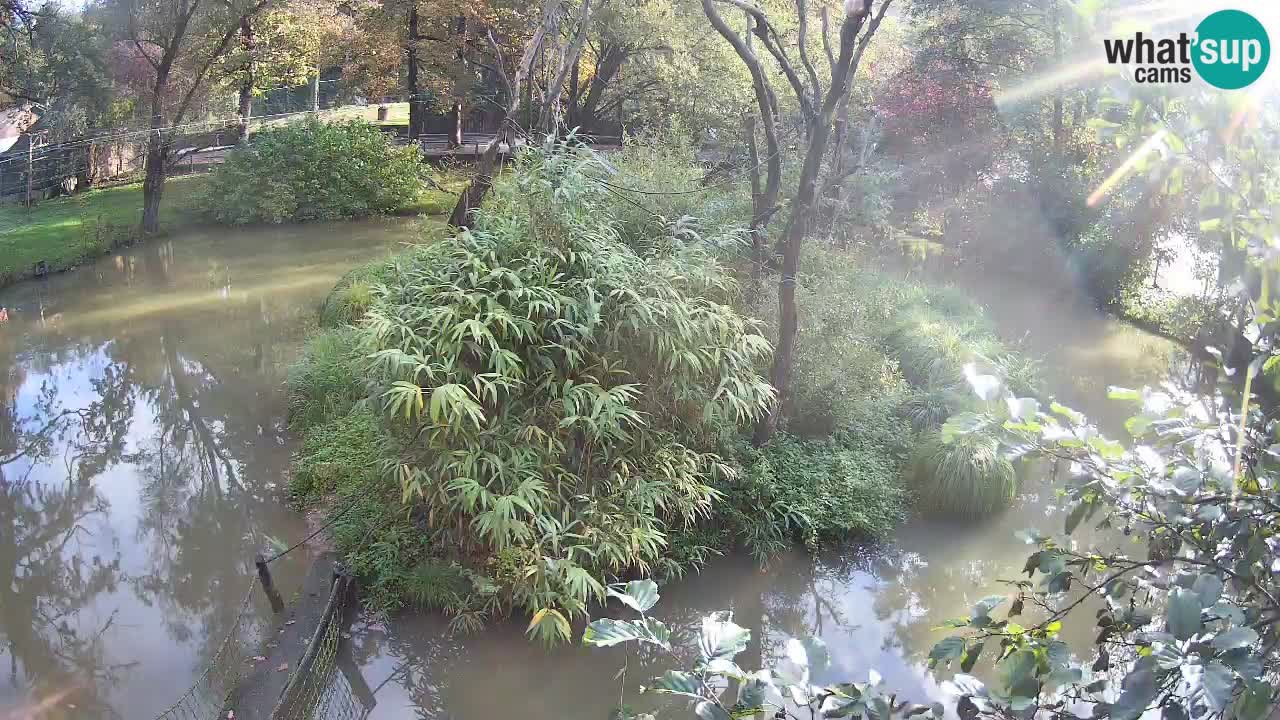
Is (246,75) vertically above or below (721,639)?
above

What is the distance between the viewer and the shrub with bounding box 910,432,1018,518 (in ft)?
18.8

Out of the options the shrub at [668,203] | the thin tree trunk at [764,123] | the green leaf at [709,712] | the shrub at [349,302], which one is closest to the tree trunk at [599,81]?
the shrub at [349,302]

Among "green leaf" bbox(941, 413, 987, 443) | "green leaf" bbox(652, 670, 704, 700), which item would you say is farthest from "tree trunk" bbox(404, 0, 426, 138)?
"green leaf" bbox(652, 670, 704, 700)

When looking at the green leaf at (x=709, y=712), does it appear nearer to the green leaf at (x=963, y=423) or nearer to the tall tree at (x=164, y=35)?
the green leaf at (x=963, y=423)

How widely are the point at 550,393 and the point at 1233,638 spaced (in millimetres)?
3812

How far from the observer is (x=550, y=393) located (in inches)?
183

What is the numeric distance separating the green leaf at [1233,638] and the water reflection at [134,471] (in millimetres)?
4485

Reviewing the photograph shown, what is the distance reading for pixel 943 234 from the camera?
13523 mm

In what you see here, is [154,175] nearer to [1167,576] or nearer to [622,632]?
[622,632]

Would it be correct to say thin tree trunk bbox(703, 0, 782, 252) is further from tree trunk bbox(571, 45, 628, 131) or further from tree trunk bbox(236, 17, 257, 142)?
tree trunk bbox(236, 17, 257, 142)

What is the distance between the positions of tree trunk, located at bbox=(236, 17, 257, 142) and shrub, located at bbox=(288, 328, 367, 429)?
8.34m


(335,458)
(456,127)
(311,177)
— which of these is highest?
(456,127)

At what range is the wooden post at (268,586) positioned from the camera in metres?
4.48

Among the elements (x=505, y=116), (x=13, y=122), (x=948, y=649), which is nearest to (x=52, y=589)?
(x=505, y=116)
